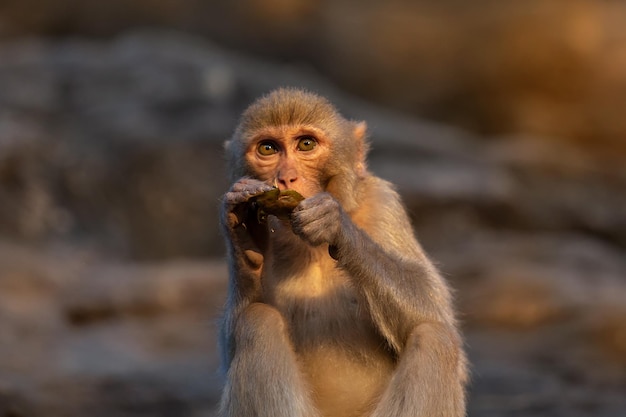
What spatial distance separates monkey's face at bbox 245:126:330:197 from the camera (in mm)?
7379

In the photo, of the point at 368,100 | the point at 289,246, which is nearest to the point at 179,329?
the point at 289,246

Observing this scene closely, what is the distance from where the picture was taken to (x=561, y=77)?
28.5 m

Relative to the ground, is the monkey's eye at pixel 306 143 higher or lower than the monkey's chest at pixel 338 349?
higher

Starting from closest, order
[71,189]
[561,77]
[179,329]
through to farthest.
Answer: [179,329], [71,189], [561,77]

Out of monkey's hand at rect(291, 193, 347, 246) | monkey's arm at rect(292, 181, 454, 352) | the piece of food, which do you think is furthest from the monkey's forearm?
the piece of food

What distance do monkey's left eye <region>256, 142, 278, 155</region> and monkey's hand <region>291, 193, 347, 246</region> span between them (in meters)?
0.76

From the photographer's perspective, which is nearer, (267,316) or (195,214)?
(267,316)

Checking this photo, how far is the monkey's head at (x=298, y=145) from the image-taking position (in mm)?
7418

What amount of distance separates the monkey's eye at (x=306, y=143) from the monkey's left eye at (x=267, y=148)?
0.16 meters

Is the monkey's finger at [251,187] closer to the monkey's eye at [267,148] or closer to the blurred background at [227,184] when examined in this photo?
the monkey's eye at [267,148]

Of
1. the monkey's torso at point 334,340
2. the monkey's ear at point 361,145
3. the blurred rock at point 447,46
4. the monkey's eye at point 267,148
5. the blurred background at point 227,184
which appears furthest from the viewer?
the blurred rock at point 447,46

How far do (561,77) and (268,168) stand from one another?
2224 cm

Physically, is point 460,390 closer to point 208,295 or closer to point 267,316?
point 267,316

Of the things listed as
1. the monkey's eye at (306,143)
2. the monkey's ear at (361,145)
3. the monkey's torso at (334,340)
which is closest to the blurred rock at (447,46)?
the monkey's ear at (361,145)
